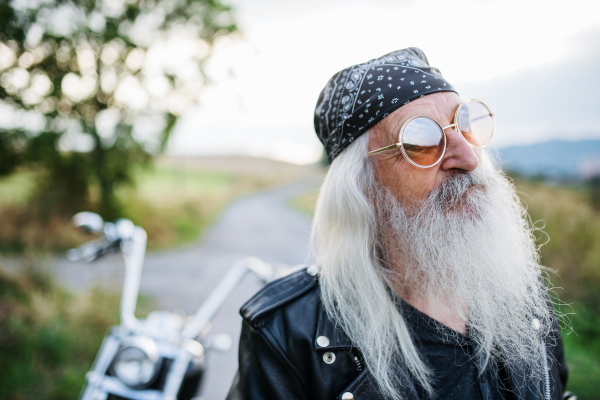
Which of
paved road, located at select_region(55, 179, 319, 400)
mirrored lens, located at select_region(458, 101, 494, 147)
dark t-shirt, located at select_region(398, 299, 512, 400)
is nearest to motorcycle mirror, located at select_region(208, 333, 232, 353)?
paved road, located at select_region(55, 179, 319, 400)

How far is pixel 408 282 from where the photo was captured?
4.69 ft

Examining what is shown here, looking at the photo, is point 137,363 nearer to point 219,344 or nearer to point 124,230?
point 219,344

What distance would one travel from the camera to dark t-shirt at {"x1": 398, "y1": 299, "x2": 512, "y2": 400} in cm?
126

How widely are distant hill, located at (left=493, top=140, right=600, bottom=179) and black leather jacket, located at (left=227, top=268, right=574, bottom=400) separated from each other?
539cm

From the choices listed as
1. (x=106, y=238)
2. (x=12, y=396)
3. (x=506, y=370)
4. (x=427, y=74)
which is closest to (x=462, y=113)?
(x=427, y=74)

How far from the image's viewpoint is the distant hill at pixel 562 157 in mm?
5555

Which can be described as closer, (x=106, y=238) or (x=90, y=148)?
(x=106, y=238)

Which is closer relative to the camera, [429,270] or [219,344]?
[429,270]

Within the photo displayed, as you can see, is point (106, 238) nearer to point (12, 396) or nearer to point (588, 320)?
point (12, 396)

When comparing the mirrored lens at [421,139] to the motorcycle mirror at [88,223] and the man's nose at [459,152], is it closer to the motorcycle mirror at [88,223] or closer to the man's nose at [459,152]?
the man's nose at [459,152]

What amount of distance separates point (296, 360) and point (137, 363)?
2.84 feet

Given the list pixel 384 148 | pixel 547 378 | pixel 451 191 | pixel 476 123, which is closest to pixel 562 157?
pixel 476 123

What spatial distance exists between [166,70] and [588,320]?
11233 millimetres

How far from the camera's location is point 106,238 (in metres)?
2.05
